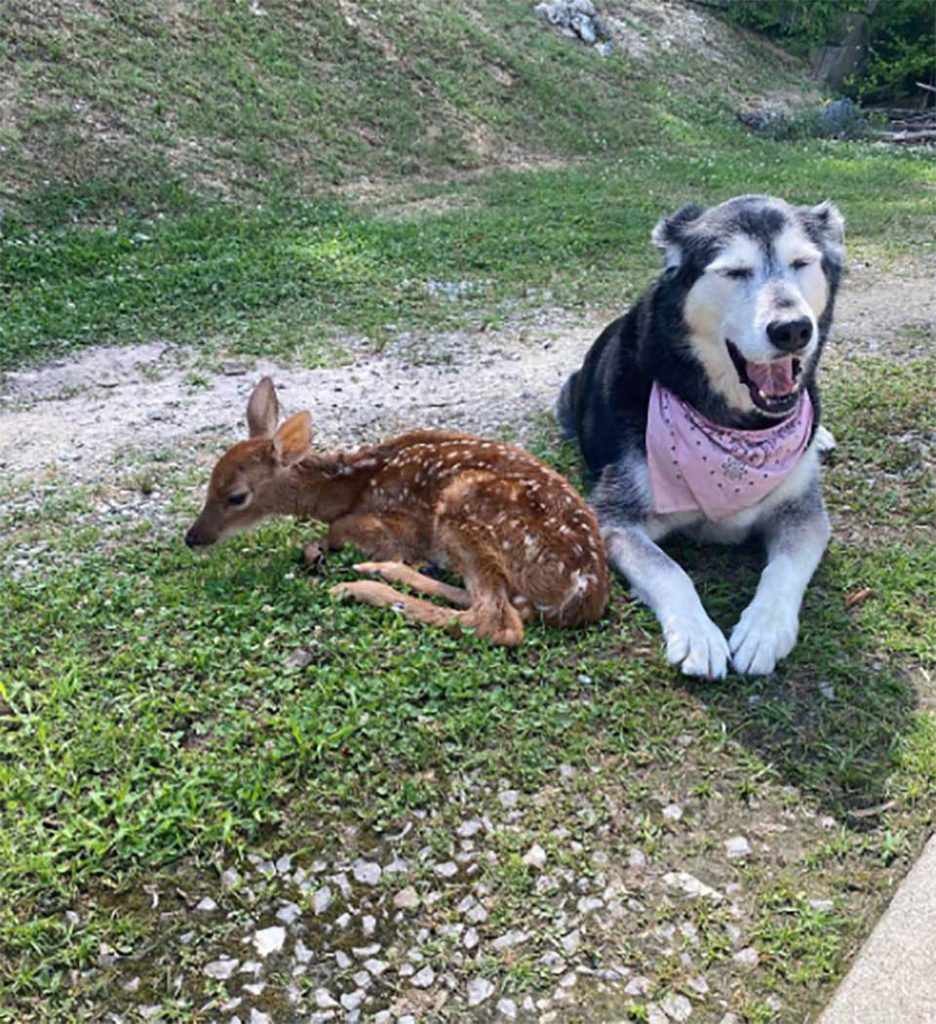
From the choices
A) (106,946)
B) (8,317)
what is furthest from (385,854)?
(8,317)

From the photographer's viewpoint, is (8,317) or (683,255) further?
(8,317)

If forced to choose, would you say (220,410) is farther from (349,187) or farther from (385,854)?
(349,187)

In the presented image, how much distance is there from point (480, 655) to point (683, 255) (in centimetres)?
204

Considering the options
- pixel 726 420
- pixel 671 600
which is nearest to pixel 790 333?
pixel 726 420

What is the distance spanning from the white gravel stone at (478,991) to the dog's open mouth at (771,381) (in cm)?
267

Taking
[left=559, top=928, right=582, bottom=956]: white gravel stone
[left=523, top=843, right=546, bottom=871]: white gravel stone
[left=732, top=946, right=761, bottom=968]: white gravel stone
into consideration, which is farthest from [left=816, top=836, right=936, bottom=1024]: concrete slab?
[left=523, top=843, right=546, bottom=871]: white gravel stone

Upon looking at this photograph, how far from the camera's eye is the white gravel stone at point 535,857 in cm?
326

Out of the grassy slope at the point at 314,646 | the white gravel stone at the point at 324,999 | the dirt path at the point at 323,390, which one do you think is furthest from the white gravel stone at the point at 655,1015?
the dirt path at the point at 323,390

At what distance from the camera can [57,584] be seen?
466cm

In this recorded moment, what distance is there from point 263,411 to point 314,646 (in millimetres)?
1388

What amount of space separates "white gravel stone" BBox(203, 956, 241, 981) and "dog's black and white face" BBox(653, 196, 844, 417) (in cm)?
294

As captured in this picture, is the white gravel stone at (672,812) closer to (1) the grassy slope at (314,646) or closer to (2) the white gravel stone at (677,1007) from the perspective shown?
(1) the grassy slope at (314,646)

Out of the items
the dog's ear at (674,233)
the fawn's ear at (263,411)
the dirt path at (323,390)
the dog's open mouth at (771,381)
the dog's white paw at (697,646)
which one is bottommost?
the dirt path at (323,390)

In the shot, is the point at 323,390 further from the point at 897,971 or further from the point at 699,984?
the point at 897,971
